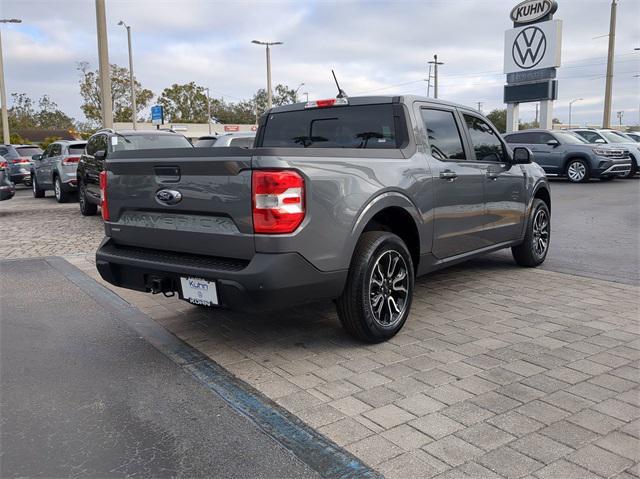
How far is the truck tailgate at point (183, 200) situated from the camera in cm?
379

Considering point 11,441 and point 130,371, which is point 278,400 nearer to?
point 130,371

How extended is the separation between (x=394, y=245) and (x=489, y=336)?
107 centimetres

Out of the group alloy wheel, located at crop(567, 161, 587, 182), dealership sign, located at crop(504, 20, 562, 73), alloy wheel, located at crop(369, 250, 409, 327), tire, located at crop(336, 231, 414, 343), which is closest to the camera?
tire, located at crop(336, 231, 414, 343)

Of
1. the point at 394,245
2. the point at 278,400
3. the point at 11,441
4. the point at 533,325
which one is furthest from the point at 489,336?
the point at 11,441

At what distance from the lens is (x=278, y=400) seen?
3590 mm

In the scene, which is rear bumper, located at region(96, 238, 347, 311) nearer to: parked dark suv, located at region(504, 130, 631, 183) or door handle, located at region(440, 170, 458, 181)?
door handle, located at region(440, 170, 458, 181)

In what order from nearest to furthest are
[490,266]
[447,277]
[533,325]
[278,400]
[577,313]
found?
[278,400] → [533,325] → [577,313] → [447,277] → [490,266]

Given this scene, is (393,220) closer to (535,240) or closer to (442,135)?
(442,135)

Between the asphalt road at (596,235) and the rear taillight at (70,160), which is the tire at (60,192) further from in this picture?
the asphalt road at (596,235)

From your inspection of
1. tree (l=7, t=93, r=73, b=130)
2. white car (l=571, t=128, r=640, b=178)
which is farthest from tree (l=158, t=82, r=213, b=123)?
white car (l=571, t=128, r=640, b=178)

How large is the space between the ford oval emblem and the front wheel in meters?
17.6

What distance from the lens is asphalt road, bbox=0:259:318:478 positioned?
9.43 ft

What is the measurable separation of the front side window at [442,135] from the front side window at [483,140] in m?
0.33

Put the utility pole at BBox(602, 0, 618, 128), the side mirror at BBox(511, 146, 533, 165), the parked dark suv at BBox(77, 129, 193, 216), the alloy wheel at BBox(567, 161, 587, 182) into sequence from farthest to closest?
the utility pole at BBox(602, 0, 618, 128), the alloy wheel at BBox(567, 161, 587, 182), the parked dark suv at BBox(77, 129, 193, 216), the side mirror at BBox(511, 146, 533, 165)
